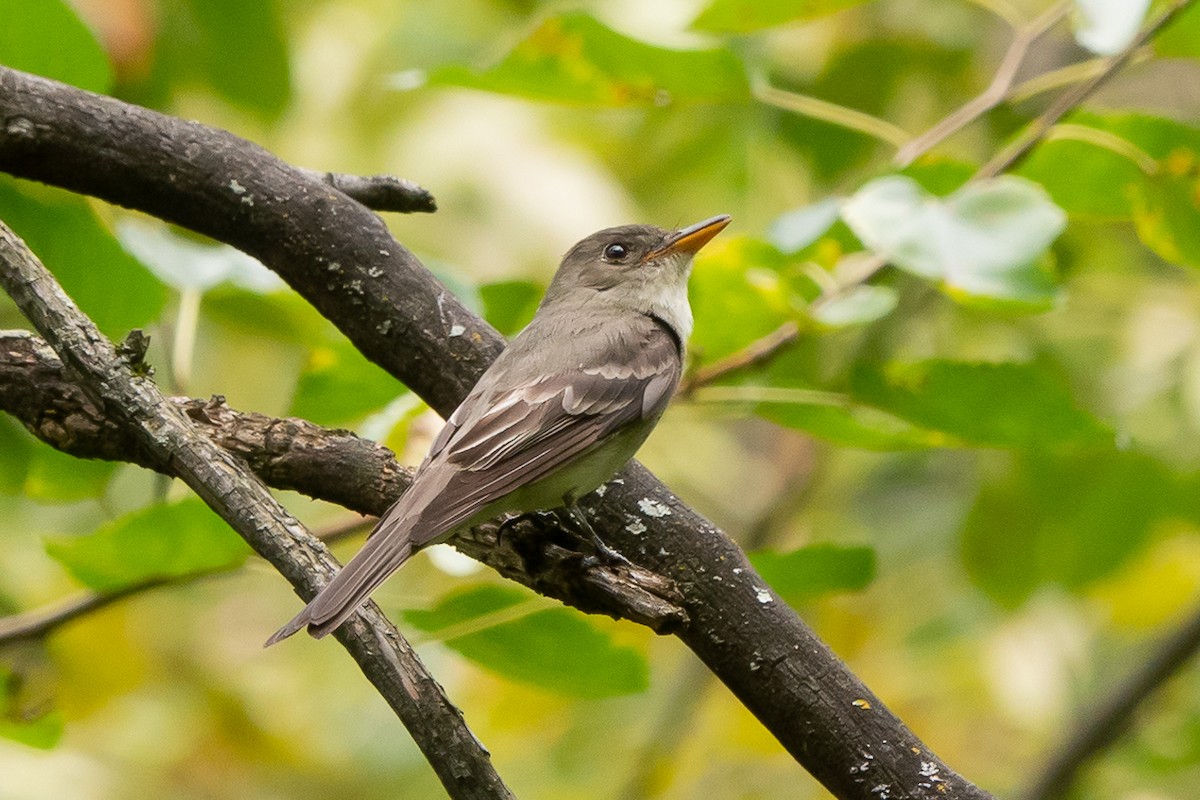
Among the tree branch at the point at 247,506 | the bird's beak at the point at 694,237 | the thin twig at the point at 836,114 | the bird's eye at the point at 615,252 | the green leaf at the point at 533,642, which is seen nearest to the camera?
the tree branch at the point at 247,506

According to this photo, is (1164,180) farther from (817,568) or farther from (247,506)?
(247,506)

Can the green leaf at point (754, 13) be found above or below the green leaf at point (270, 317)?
above

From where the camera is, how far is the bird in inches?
117

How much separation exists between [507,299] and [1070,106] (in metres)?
1.85

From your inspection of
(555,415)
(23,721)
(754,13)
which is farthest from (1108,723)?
(23,721)

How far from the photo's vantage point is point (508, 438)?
353 cm

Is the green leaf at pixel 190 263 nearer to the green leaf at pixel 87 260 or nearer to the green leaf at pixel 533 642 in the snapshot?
the green leaf at pixel 87 260

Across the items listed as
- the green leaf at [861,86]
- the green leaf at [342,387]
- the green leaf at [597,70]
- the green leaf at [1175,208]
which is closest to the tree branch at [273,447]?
the green leaf at [342,387]

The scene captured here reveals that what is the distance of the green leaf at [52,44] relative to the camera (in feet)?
11.8

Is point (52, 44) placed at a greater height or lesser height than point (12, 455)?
greater

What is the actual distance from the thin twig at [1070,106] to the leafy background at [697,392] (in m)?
0.07

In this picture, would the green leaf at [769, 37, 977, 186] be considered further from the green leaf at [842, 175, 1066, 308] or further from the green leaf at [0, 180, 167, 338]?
the green leaf at [0, 180, 167, 338]

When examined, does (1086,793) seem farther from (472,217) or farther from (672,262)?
(472,217)

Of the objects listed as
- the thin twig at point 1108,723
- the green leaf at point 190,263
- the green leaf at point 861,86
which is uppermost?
the green leaf at point 861,86
